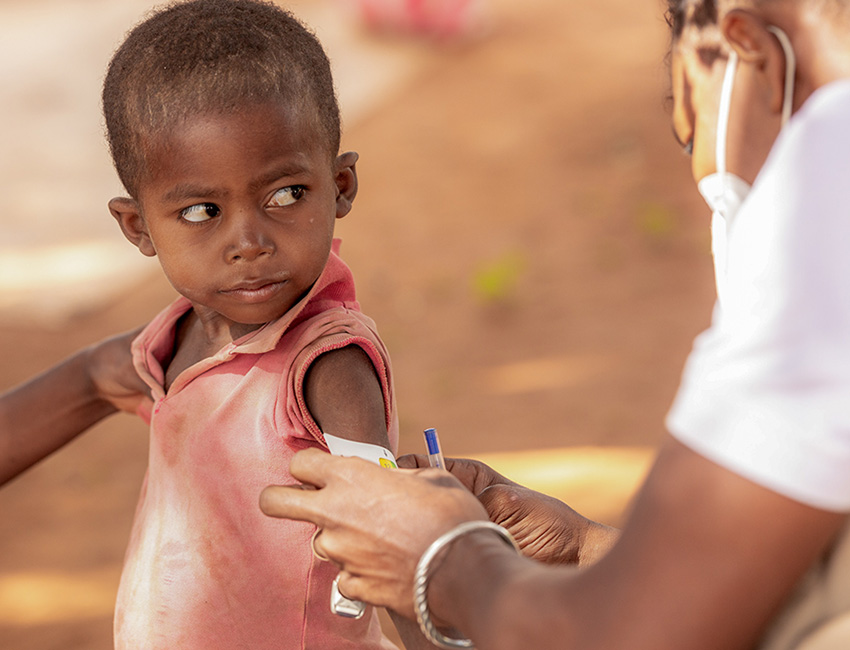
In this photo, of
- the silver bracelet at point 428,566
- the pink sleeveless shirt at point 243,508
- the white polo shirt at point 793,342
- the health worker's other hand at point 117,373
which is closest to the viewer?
the white polo shirt at point 793,342

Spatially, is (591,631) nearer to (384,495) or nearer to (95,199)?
(384,495)

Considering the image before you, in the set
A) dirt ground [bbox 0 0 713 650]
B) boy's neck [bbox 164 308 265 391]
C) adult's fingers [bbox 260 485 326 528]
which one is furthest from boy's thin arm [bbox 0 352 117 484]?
dirt ground [bbox 0 0 713 650]

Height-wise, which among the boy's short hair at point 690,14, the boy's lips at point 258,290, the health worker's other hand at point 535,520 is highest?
the boy's short hair at point 690,14

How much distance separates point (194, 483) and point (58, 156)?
21.0 ft

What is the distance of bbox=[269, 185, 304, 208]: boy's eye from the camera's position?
5.51ft

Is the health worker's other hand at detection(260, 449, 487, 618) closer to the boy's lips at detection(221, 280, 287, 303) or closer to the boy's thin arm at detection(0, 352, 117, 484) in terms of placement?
the boy's lips at detection(221, 280, 287, 303)

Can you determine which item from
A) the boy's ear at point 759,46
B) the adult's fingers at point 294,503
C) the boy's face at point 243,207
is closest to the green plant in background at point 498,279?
the boy's face at point 243,207

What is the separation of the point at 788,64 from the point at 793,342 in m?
0.41

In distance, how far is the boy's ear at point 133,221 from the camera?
73.1 inches

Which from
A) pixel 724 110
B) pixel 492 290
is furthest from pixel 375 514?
pixel 492 290

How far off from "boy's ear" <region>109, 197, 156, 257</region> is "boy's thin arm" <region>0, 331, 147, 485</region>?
0.23 m

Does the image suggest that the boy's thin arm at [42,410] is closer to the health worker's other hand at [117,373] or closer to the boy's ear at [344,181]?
the health worker's other hand at [117,373]

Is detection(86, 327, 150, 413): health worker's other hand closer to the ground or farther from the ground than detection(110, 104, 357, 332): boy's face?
closer to the ground

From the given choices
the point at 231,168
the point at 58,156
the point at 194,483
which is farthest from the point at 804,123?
the point at 58,156
